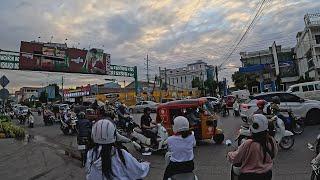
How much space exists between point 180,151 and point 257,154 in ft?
3.60

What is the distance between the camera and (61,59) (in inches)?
1757

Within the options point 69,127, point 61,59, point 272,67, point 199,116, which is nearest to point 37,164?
point 199,116

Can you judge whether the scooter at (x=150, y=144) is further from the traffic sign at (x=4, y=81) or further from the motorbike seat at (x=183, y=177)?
the traffic sign at (x=4, y=81)

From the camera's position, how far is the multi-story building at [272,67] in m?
53.6

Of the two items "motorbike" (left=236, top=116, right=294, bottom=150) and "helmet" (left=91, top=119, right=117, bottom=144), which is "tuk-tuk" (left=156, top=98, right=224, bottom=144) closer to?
"motorbike" (left=236, top=116, right=294, bottom=150)

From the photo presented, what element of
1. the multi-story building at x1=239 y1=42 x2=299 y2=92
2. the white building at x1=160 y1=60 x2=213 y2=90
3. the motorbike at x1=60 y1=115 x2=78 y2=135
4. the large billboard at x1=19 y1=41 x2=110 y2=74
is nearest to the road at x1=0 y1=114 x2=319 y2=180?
the motorbike at x1=60 y1=115 x2=78 y2=135

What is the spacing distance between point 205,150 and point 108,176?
34.0 feet

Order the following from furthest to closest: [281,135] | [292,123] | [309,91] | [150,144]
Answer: [309,91] → [292,123] → [150,144] → [281,135]

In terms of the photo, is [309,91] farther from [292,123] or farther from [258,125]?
[258,125]

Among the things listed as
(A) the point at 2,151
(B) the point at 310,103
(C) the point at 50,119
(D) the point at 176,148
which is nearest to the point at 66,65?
(C) the point at 50,119

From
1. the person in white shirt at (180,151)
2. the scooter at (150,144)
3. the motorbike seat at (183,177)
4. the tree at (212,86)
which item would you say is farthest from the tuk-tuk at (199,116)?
the tree at (212,86)

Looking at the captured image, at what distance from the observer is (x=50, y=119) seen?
35.2m

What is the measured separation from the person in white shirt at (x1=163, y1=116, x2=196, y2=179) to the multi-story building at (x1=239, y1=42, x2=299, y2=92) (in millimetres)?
48085

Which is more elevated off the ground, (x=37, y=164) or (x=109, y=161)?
(x=109, y=161)
